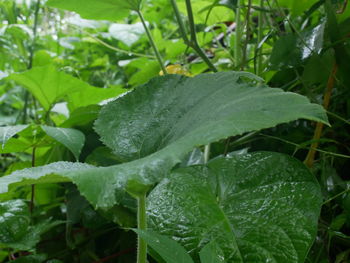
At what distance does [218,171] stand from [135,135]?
4.1 inches

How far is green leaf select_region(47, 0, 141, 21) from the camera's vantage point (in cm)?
54

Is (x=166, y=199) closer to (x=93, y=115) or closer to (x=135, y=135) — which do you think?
(x=135, y=135)

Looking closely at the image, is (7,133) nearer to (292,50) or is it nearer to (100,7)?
(100,7)

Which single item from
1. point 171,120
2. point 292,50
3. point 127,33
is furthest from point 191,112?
point 127,33

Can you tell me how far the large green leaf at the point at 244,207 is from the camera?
33 cm

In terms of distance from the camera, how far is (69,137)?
49 centimetres

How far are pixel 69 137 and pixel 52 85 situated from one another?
0.52 feet

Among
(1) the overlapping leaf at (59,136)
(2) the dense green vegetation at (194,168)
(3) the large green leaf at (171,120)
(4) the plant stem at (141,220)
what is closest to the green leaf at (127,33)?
(2) the dense green vegetation at (194,168)

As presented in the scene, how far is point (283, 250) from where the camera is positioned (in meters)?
0.32

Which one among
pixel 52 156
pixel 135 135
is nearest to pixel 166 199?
pixel 135 135

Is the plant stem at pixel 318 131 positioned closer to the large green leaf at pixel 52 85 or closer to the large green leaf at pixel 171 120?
the large green leaf at pixel 171 120

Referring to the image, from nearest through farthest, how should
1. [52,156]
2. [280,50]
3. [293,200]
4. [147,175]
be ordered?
[147,175] → [293,200] → [280,50] → [52,156]

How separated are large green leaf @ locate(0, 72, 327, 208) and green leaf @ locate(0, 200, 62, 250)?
179 mm

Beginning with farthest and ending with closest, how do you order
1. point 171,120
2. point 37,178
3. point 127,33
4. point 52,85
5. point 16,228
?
point 127,33
point 52,85
point 16,228
point 171,120
point 37,178
